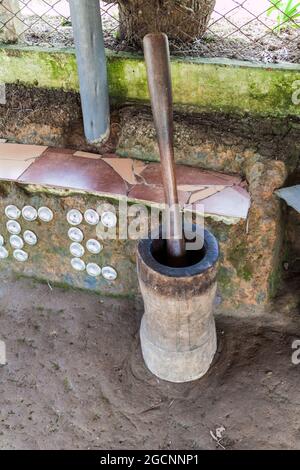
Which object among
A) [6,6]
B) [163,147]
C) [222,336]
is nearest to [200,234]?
[163,147]

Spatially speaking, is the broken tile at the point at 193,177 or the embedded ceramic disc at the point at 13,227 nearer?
the broken tile at the point at 193,177

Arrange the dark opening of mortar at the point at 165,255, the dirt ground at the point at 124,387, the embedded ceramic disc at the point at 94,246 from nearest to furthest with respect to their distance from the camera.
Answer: the dark opening of mortar at the point at 165,255
the dirt ground at the point at 124,387
the embedded ceramic disc at the point at 94,246

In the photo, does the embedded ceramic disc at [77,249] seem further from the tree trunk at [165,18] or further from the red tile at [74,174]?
the tree trunk at [165,18]

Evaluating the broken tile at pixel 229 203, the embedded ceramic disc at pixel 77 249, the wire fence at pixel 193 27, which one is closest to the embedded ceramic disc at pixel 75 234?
the embedded ceramic disc at pixel 77 249

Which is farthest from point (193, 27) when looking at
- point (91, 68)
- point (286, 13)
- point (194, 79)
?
point (91, 68)

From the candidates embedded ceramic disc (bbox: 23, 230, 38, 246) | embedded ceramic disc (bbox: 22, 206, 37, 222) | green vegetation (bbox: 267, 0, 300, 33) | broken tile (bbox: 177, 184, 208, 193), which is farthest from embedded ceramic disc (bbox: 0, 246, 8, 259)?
green vegetation (bbox: 267, 0, 300, 33)

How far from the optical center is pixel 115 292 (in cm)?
270

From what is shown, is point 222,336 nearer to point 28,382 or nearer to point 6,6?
point 28,382

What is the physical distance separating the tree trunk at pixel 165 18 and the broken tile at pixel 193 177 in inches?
27.6

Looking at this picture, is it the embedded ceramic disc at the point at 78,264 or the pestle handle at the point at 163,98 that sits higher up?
the pestle handle at the point at 163,98

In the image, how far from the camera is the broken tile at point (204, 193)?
7.51 ft

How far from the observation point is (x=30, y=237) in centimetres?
267

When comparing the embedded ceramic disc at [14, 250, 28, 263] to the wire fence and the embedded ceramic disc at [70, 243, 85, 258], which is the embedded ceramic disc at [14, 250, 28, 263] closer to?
the embedded ceramic disc at [70, 243, 85, 258]

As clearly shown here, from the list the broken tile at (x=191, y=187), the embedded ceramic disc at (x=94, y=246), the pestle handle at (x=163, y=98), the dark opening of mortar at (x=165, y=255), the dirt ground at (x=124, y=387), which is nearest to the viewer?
the pestle handle at (x=163, y=98)
